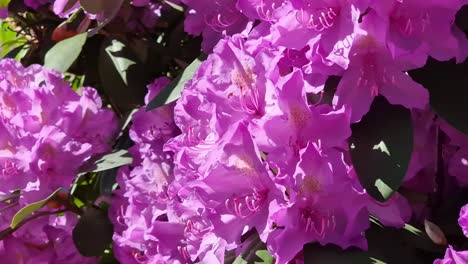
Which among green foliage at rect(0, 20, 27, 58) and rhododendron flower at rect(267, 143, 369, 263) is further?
green foliage at rect(0, 20, 27, 58)

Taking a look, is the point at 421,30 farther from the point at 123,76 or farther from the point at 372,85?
the point at 123,76

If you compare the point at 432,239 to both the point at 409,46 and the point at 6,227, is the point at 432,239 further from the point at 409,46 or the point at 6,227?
the point at 6,227

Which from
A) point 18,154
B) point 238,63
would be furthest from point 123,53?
point 238,63

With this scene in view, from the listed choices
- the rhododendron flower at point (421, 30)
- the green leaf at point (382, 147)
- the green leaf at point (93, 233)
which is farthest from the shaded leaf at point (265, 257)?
the green leaf at point (93, 233)

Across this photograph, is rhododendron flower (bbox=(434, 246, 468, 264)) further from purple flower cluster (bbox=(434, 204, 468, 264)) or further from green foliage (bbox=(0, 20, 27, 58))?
green foliage (bbox=(0, 20, 27, 58))

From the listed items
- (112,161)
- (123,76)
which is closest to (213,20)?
(112,161)

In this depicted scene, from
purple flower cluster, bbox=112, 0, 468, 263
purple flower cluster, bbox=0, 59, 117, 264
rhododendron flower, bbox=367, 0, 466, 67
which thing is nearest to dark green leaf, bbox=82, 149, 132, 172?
purple flower cluster, bbox=0, 59, 117, 264
